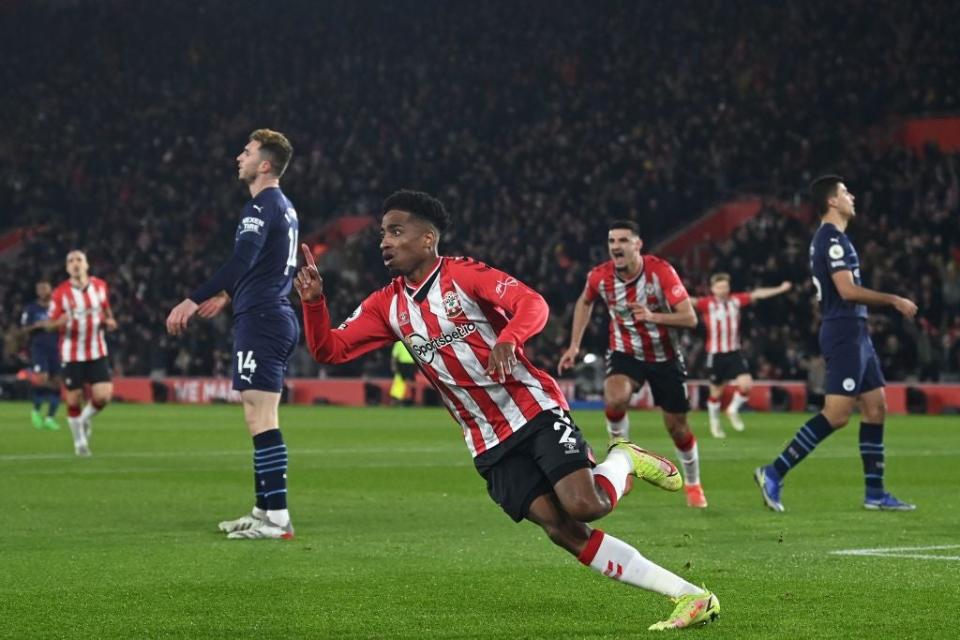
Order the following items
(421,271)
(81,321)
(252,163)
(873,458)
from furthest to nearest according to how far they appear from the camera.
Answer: (81,321) → (873,458) → (252,163) → (421,271)

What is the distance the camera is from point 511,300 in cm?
626

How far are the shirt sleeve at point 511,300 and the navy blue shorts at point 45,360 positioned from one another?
68.4 feet

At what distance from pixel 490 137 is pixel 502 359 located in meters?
34.9

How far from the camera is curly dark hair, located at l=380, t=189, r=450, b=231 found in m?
6.49

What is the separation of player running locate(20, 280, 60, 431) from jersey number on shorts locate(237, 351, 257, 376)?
1543 cm

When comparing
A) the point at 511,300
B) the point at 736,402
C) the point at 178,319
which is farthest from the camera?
the point at 736,402

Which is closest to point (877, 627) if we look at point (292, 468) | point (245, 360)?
point (245, 360)

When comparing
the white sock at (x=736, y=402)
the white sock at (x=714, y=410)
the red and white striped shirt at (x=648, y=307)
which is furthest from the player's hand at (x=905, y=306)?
the white sock at (x=736, y=402)

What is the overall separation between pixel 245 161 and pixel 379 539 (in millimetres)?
2635

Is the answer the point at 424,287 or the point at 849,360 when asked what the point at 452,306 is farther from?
the point at 849,360

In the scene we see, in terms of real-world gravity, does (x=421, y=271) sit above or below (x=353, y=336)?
above

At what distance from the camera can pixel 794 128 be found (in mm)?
33781

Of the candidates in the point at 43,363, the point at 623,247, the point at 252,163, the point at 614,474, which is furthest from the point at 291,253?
the point at 43,363

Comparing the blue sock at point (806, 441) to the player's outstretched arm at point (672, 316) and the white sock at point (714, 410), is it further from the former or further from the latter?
the white sock at point (714, 410)
